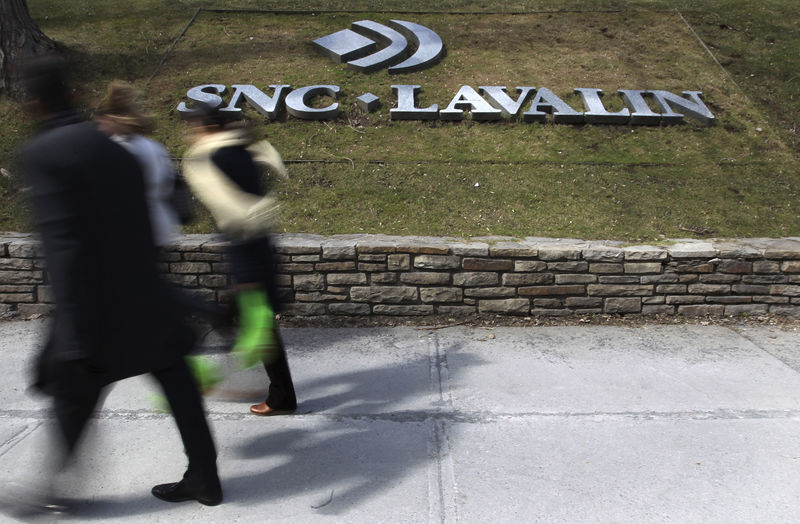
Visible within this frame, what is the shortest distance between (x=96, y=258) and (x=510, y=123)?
560cm

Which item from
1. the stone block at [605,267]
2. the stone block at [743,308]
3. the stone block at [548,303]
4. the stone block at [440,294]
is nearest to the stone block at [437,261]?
the stone block at [440,294]

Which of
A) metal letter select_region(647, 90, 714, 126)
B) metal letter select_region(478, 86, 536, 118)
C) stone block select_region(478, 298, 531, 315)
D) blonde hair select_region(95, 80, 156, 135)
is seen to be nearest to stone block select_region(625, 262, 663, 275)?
stone block select_region(478, 298, 531, 315)

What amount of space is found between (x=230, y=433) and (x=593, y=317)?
2.90 metres

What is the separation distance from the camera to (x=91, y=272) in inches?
96.6

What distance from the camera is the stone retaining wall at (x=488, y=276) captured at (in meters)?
4.92

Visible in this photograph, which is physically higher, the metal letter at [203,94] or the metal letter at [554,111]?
the metal letter at [203,94]

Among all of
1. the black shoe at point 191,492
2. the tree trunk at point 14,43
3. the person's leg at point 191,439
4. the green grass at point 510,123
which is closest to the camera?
the person's leg at point 191,439

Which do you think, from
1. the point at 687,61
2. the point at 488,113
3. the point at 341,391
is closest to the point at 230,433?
the point at 341,391

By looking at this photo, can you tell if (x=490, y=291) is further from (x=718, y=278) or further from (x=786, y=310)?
(x=786, y=310)

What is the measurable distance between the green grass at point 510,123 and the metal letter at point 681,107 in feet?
0.36

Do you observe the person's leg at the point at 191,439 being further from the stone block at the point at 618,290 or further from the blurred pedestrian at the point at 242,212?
the stone block at the point at 618,290

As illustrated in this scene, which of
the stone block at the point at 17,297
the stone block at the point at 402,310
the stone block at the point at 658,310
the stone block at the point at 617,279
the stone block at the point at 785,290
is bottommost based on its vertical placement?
the stone block at the point at 658,310

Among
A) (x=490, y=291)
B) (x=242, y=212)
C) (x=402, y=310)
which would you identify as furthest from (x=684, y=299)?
(x=242, y=212)

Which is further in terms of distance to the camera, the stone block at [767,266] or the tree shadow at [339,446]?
the stone block at [767,266]
